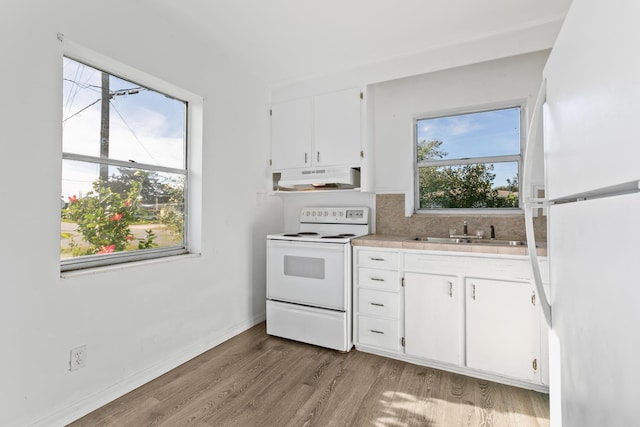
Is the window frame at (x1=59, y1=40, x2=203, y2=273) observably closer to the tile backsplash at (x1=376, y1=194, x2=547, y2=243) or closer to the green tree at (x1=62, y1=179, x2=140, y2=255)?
the green tree at (x1=62, y1=179, x2=140, y2=255)

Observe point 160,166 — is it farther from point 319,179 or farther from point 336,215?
point 336,215

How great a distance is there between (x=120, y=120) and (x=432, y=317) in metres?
2.62

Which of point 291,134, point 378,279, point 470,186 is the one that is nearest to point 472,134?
point 470,186

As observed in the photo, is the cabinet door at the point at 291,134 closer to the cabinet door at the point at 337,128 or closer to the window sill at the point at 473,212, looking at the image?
the cabinet door at the point at 337,128

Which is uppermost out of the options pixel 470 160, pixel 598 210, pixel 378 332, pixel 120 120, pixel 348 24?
pixel 348 24

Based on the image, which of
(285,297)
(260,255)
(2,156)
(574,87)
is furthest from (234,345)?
(574,87)

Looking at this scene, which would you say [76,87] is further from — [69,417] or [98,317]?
[69,417]

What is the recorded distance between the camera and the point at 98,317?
195 cm

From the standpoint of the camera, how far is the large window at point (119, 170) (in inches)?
76.0

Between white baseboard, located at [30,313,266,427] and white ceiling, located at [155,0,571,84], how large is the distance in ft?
8.20

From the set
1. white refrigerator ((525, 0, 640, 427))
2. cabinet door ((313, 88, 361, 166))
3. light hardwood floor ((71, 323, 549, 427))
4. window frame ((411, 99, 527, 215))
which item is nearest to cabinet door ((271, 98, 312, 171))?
cabinet door ((313, 88, 361, 166))

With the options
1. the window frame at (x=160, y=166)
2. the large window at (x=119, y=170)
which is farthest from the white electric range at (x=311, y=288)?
the large window at (x=119, y=170)

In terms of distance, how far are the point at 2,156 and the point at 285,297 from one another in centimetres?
212

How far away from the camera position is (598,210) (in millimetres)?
523
